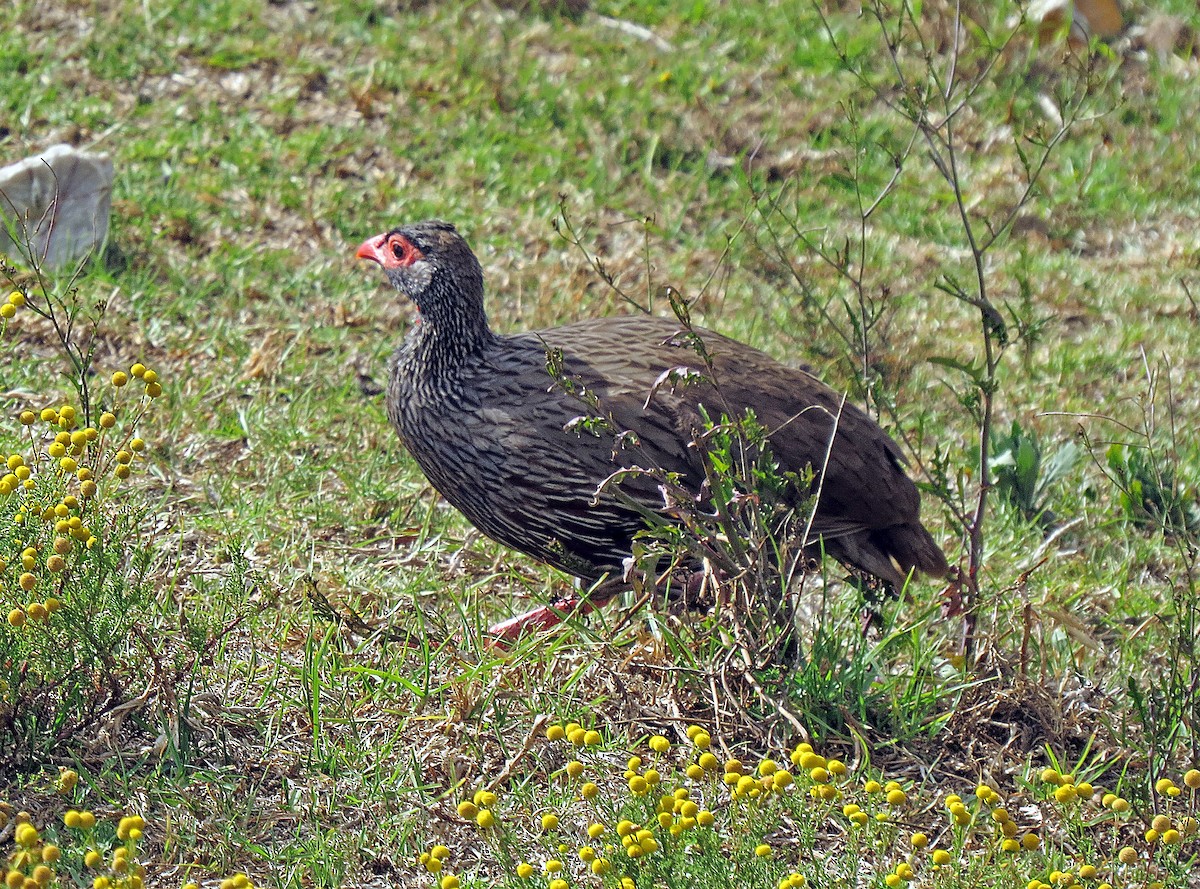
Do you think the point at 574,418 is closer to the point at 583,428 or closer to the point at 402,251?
the point at 583,428

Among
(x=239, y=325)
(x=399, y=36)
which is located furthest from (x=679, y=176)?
(x=239, y=325)

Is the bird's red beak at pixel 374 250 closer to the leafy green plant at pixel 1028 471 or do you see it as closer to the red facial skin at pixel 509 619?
the red facial skin at pixel 509 619

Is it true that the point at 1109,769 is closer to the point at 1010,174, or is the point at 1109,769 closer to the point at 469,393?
the point at 469,393

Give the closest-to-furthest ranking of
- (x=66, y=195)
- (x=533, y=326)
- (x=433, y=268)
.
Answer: (x=433, y=268) → (x=66, y=195) → (x=533, y=326)

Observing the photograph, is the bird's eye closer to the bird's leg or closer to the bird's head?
the bird's head

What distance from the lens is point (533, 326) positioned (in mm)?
6543

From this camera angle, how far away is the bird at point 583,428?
466cm

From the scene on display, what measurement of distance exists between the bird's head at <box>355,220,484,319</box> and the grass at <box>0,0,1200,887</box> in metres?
0.48

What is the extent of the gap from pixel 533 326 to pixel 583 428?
213 centimetres

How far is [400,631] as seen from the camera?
14.8ft

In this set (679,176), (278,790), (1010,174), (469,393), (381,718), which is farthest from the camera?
(1010,174)

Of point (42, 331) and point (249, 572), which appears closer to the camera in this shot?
point (249, 572)

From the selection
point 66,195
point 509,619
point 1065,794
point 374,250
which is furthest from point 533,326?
point 1065,794

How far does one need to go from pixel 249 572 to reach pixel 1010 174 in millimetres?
5288
